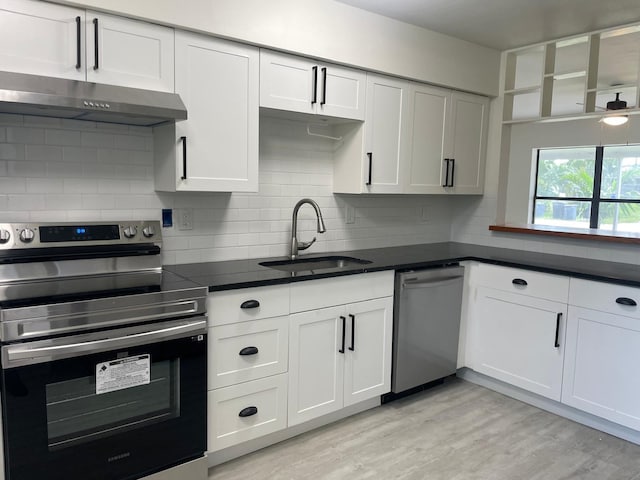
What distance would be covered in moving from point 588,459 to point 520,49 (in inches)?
113

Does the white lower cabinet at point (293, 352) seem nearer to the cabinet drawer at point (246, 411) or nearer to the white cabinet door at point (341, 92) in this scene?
the cabinet drawer at point (246, 411)

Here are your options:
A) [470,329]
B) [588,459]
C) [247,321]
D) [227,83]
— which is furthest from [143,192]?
[588,459]

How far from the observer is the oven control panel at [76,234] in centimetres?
203

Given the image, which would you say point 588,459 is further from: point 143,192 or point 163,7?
point 163,7

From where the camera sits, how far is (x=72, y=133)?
2.27m

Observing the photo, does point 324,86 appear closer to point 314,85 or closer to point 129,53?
point 314,85

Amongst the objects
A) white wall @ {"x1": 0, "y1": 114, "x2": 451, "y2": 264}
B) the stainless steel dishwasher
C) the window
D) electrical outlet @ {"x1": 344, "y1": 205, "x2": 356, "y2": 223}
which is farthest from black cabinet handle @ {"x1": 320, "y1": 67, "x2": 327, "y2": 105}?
the window

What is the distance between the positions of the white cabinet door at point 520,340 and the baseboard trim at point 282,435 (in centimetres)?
90

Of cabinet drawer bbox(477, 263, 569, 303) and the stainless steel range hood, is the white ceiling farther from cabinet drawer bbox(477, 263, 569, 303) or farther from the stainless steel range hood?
cabinet drawer bbox(477, 263, 569, 303)

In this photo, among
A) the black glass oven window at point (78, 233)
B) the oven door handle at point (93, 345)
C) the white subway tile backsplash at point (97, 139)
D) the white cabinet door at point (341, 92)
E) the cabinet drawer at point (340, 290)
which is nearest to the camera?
the oven door handle at point (93, 345)

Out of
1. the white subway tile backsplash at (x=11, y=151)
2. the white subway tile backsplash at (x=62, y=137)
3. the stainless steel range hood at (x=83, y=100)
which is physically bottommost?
the white subway tile backsplash at (x=11, y=151)

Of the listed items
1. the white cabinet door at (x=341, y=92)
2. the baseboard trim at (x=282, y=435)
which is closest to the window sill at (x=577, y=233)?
the white cabinet door at (x=341, y=92)

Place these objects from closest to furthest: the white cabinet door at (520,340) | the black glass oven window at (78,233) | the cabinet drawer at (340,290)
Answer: the black glass oven window at (78,233) < the cabinet drawer at (340,290) < the white cabinet door at (520,340)

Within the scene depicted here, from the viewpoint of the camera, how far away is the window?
22.9 ft
